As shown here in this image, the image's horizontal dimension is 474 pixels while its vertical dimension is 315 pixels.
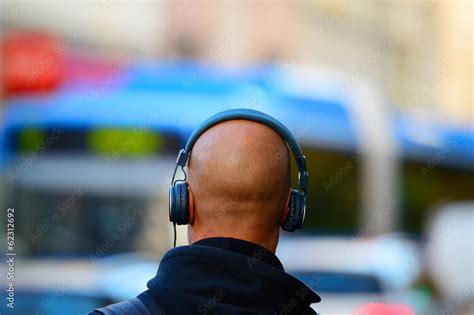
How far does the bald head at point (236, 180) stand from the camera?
244cm

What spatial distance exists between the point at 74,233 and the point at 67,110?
1.08 m

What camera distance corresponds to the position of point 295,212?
8.50 feet

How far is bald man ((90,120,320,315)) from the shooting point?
232 centimetres

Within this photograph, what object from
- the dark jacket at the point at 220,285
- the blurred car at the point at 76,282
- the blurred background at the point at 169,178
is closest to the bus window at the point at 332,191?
the blurred background at the point at 169,178

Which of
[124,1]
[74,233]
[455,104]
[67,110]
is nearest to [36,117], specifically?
[67,110]

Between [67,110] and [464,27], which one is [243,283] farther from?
[464,27]

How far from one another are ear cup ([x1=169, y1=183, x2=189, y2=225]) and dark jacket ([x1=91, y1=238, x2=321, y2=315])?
0.12 m

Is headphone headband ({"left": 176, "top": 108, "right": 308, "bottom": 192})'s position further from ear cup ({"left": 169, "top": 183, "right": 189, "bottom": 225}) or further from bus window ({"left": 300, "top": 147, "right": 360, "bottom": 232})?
bus window ({"left": 300, "top": 147, "right": 360, "bottom": 232})

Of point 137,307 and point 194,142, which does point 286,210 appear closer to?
point 194,142

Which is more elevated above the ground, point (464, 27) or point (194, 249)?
point (464, 27)

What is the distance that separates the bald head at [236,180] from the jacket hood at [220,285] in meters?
0.08

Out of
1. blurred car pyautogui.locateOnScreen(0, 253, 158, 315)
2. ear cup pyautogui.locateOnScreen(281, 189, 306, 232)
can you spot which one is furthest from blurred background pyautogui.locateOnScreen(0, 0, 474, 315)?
ear cup pyautogui.locateOnScreen(281, 189, 306, 232)

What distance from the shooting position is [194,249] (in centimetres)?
236

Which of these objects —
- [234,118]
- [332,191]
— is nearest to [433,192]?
[332,191]
